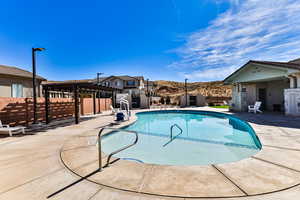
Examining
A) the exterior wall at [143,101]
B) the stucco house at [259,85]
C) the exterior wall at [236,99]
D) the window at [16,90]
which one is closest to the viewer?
the stucco house at [259,85]

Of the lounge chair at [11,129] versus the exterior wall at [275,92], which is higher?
the exterior wall at [275,92]

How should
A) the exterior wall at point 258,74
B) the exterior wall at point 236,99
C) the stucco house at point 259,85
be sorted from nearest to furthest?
the exterior wall at point 258,74 → the stucco house at point 259,85 → the exterior wall at point 236,99

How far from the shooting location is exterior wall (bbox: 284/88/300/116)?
10.2m

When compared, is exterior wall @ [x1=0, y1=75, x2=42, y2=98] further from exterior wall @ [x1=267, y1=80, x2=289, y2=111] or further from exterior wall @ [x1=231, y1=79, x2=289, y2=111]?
exterior wall @ [x1=267, y1=80, x2=289, y2=111]

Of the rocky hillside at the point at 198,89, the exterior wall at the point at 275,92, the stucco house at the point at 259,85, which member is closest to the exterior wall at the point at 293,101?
the stucco house at the point at 259,85

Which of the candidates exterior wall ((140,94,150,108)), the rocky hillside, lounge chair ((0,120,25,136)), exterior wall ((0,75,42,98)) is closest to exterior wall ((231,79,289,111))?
exterior wall ((140,94,150,108))

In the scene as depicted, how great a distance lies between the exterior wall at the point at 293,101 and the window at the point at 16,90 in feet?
74.4

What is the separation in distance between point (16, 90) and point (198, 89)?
2034 inches

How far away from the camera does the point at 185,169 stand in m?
3.09

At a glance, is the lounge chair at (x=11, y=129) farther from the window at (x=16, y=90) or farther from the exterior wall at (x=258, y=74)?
the exterior wall at (x=258, y=74)

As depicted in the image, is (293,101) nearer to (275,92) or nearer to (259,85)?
(275,92)

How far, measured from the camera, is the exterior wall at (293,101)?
10211mm

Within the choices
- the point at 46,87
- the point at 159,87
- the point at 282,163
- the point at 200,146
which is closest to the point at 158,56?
the point at 46,87

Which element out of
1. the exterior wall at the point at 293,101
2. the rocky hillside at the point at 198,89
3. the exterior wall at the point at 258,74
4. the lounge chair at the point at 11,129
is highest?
the rocky hillside at the point at 198,89
